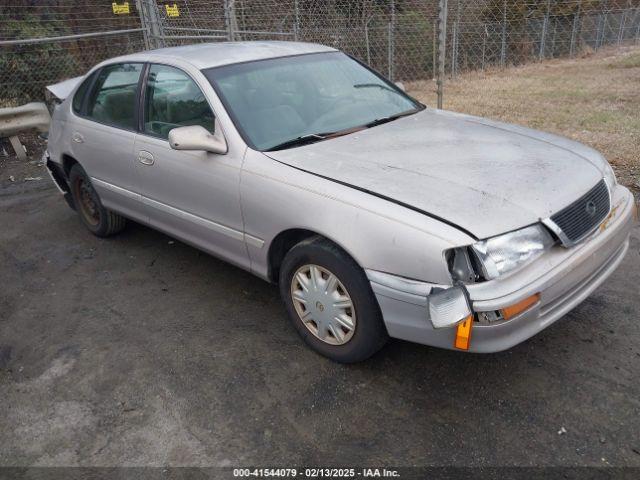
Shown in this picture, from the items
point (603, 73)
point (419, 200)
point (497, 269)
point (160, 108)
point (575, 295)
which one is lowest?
point (603, 73)

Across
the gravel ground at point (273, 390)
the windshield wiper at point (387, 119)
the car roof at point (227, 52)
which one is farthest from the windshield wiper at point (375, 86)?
the gravel ground at point (273, 390)

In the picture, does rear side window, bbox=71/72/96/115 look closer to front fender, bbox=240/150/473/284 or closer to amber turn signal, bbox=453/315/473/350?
front fender, bbox=240/150/473/284

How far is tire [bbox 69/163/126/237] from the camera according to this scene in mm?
4668

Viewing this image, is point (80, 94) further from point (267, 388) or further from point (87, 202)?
point (267, 388)

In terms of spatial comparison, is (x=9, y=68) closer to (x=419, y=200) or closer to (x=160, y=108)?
(x=160, y=108)

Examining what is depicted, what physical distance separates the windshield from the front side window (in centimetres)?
17

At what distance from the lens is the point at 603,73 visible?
13523 mm

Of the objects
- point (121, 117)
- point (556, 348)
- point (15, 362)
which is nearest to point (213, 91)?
point (121, 117)

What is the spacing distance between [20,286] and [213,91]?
2.22m

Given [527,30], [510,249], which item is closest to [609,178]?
[510,249]

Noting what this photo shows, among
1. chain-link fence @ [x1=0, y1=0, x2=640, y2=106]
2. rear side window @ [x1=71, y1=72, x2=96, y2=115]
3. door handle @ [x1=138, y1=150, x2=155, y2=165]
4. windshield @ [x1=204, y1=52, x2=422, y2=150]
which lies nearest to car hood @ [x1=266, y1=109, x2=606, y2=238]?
windshield @ [x1=204, y1=52, x2=422, y2=150]

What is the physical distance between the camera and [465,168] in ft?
9.09

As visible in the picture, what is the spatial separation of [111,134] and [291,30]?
8.04 meters

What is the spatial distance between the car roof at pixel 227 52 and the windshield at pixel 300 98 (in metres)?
0.07
